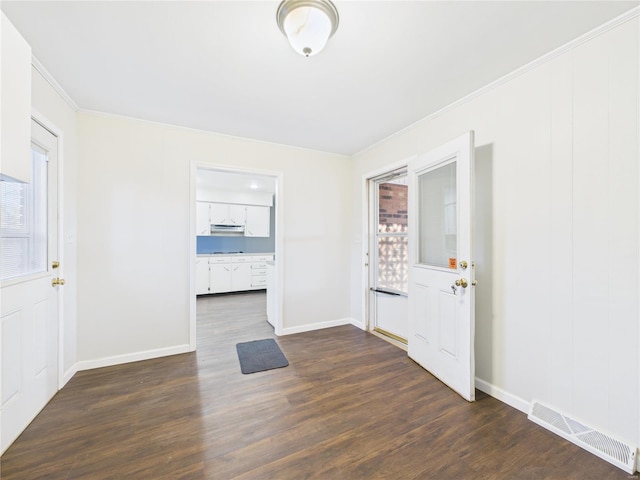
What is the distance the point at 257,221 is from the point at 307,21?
18.4 ft

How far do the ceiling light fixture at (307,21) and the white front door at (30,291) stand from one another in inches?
75.5

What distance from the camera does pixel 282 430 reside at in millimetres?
1743

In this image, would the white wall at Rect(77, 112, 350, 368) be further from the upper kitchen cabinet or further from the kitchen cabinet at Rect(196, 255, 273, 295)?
the kitchen cabinet at Rect(196, 255, 273, 295)

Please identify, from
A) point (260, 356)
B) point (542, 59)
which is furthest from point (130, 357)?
point (542, 59)

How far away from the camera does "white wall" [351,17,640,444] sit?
1481mm

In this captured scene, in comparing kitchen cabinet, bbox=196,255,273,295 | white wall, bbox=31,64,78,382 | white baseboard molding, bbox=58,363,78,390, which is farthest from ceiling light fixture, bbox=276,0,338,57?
kitchen cabinet, bbox=196,255,273,295

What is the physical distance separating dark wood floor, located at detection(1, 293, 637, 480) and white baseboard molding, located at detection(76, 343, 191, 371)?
0.29 ft

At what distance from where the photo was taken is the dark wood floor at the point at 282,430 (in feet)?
4.74

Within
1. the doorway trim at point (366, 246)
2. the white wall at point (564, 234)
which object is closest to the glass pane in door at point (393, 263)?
the doorway trim at point (366, 246)

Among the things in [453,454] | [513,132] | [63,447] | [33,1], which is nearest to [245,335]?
[63,447]

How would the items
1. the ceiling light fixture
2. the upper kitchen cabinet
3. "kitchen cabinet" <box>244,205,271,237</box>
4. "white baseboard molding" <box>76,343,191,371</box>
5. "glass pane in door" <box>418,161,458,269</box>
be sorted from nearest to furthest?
the upper kitchen cabinet < the ceiling light fixture < "glass pane in door" <box>418,161,458,269</box> < "white baseboard molding" <box>76,343,191,371</box> < "kitchen cabinet" <box>244,205,271,237</box>

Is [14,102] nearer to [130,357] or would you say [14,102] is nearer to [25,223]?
[25,223]

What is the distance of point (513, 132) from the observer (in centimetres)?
199

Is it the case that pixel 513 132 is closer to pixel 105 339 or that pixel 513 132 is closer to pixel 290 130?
pixel 290 130
